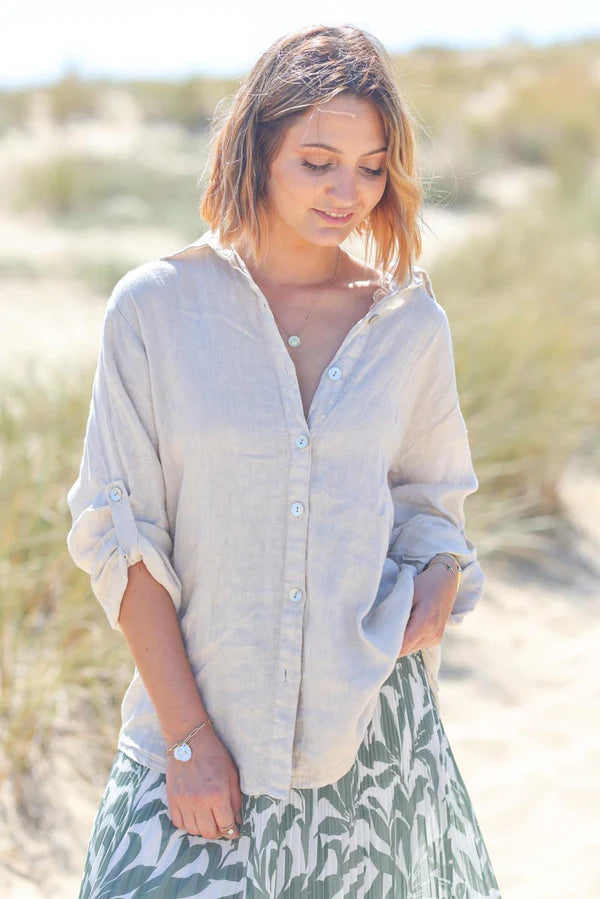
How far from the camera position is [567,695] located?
3717 millimetres

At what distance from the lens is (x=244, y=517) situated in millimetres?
1578

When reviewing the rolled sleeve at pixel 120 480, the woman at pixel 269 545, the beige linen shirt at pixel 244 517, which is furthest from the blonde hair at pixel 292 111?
the rolled sleeve at pixel 120 480

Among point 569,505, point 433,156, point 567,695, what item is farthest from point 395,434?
point 433,156

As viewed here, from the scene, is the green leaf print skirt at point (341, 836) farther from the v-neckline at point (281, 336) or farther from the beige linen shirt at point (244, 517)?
the v-neckline at point (281, 336)

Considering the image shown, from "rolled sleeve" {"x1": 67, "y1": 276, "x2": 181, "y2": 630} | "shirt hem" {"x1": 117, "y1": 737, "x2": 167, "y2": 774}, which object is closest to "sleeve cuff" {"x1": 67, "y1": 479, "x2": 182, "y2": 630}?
"rolled sleeve" {"x1": 67, "y1": 276, "x2": 181, "y2": 630}

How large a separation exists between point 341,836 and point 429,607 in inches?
13.8

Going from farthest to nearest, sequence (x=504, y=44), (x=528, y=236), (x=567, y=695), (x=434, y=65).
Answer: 1. (x=504, y=44)
2. (x=434, y=65)
3. (x=528, y=236)
4. (x=567, y=695)

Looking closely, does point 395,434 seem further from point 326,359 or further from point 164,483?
point 164,483

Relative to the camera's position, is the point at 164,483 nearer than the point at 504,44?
Yes

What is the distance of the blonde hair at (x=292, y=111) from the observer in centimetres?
164

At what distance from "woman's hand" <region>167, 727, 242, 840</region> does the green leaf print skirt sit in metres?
0.02

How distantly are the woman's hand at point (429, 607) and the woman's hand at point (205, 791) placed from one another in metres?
0.32

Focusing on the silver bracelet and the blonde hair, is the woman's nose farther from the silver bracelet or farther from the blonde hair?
the silver bracelet

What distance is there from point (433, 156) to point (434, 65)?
63.5 feet
